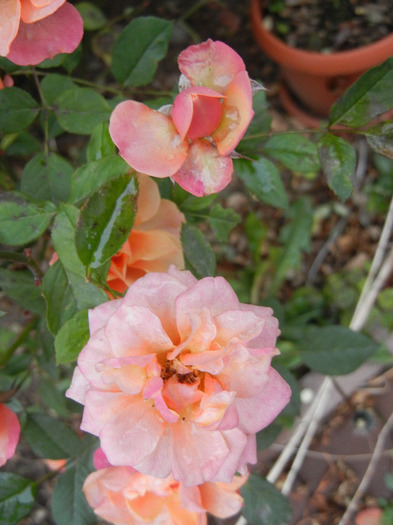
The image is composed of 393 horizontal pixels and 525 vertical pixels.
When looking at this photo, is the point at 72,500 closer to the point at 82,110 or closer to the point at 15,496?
the point at 15,496

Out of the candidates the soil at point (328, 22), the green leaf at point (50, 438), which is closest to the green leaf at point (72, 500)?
the green leaf at point (50, 438)

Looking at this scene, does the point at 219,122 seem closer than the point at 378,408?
Yes

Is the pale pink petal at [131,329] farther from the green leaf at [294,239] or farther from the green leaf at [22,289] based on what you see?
the green leaf at [294,239]

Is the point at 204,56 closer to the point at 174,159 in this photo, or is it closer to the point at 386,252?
the point at 174,159

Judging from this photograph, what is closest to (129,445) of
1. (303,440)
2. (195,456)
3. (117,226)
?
(195,456)

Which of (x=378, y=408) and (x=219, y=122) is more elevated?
(x=219, y=122)

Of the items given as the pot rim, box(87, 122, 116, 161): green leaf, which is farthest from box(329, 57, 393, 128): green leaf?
the pot rim

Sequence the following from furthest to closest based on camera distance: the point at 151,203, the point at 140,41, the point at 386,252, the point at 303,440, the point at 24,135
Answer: the point at 386,252 < the point at 303,440 < the point at 24,135 < the point at 140,41 < the point at 151,203
